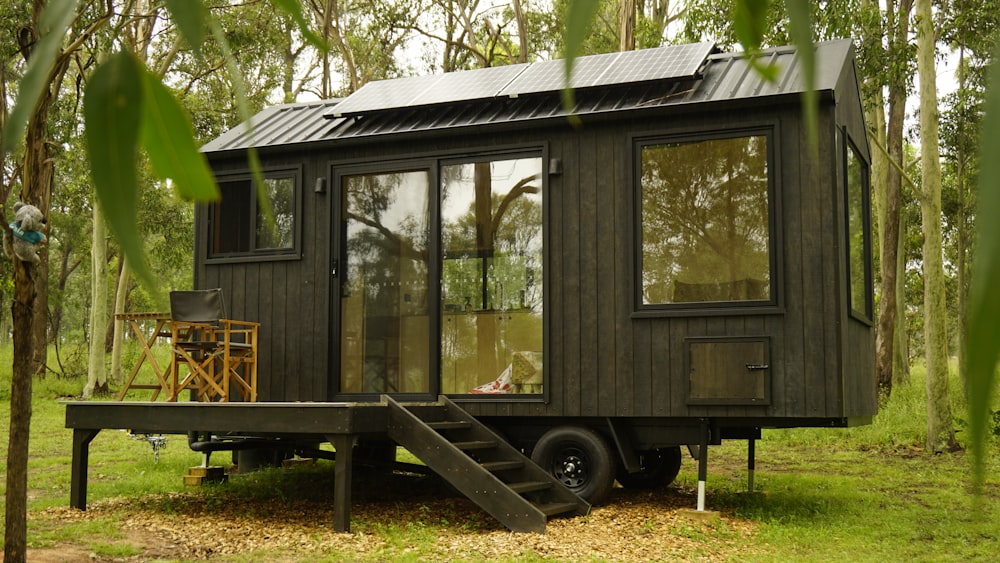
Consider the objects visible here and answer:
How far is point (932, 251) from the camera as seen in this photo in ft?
34.4

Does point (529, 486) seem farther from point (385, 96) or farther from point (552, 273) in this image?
point (385, 96)

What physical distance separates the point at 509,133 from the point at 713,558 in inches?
134

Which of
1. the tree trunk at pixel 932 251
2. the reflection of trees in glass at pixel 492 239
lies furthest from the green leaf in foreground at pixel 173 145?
the tree trunk at pixel 932 251

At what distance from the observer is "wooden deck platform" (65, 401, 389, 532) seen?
19.5 ft

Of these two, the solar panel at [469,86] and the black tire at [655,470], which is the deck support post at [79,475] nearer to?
the solar panel at [469,86]

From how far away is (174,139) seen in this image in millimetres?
509

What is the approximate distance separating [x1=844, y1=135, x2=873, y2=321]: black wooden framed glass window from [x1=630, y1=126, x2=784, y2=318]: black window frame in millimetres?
685

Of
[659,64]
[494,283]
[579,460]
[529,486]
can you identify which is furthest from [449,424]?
[659,64]

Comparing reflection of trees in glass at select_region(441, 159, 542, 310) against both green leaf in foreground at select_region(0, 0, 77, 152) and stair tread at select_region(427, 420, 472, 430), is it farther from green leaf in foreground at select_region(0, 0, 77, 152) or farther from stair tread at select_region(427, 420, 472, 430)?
green leaf in foreground at select_region(0, 0, 77, 152)

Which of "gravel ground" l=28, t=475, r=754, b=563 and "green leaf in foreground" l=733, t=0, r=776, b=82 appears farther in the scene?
"gravel ground" l=28, t=475, r=754, b=563

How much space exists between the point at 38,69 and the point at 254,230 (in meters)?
7.73

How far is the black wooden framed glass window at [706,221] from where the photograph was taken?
6.46m

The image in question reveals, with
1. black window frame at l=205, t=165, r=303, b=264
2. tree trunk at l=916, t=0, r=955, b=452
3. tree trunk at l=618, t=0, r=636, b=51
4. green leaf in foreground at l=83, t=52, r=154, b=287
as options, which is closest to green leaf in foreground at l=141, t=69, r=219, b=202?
green leaf in foreground at l=83, t=52, r=154, b=287

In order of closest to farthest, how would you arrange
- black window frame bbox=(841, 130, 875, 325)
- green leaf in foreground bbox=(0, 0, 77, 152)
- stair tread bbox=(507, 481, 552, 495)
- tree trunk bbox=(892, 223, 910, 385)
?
1. green leaf in foreground bbox=(0, 0, 77, 152)
2. stair tread bbox=(507, 481, 552, 495)
3. black window frame bbox=(841, 130, 875, 325)
4. tree trunk bbox=(892, 223, 910, 385)
